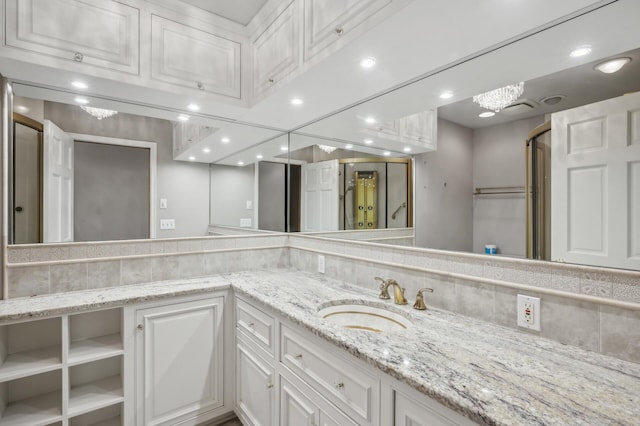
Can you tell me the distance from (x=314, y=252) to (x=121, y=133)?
1.53 metres

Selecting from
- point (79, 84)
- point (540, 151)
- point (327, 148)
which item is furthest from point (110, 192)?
point (540, 151)

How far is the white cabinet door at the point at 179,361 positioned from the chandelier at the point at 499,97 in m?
1.82

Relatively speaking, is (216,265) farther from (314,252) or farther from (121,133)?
(121,133)

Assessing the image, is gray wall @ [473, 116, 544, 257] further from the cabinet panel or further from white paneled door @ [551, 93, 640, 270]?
the cabinet panel

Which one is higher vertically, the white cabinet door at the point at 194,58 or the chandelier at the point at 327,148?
the white cabinet door at the point at 194,58

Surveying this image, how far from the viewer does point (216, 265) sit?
7.43ft

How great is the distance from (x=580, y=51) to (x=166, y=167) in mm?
2267

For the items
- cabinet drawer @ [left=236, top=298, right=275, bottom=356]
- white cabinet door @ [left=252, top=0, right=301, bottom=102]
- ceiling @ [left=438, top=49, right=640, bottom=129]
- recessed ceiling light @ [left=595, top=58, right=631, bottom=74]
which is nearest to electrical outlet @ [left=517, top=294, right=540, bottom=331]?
ceiling @ [left=438, top=49, right=640, bottom=129]

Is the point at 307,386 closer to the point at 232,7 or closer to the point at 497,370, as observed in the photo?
the point at 497,370

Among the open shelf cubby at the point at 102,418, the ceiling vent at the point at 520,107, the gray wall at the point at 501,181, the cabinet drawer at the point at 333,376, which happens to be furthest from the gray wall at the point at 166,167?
the ceiling vent at the point at 520,107

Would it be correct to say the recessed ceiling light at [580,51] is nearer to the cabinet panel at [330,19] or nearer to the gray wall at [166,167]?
the cabinet panel at [330,19]

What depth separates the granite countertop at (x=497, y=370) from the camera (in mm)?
709

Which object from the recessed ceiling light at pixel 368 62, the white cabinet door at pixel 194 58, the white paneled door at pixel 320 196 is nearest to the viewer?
the recessed ceiling light at pixel 368 62

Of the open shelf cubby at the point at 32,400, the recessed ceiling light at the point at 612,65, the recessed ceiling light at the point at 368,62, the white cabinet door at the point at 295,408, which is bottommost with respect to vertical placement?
the open shelf cubby at the point at 32,400
